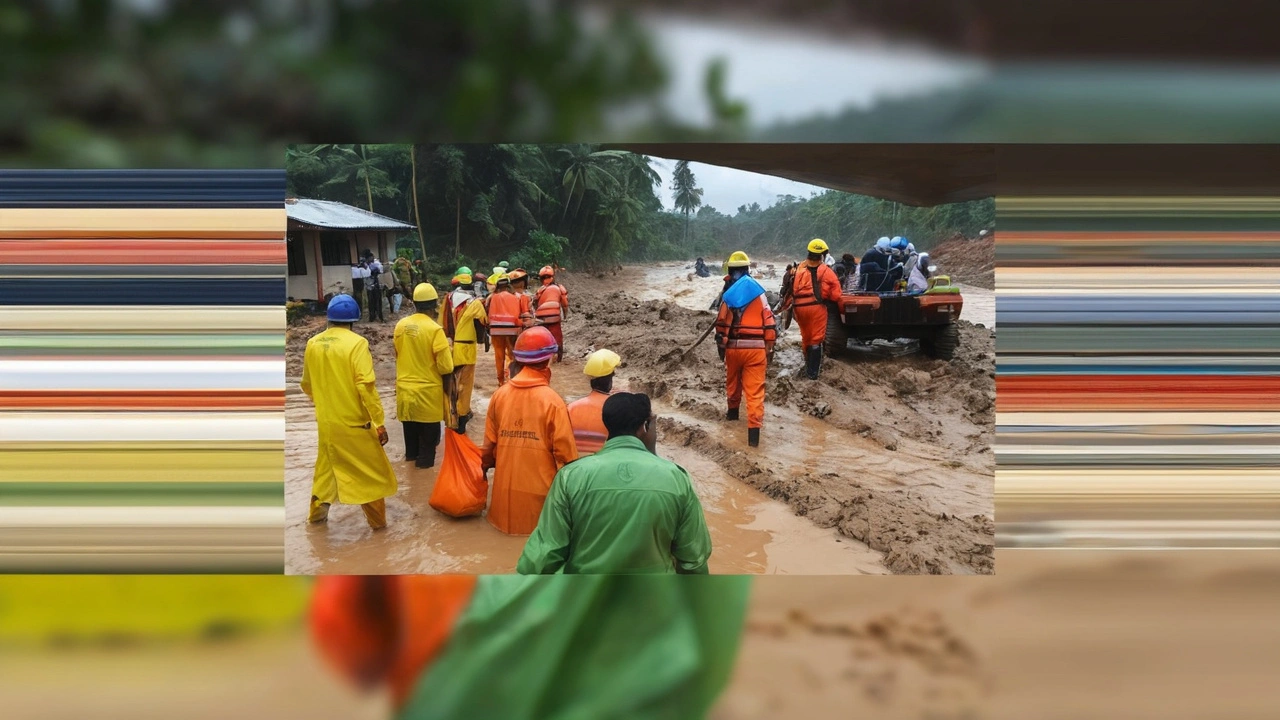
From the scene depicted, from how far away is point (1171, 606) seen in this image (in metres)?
2.52

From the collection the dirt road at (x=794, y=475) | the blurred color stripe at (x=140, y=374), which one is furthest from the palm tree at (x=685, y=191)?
the blurred color stripe at (x=140, y=374)

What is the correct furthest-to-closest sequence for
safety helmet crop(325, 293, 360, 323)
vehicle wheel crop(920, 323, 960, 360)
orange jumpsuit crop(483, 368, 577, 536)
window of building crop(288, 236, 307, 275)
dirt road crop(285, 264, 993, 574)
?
window of building crop(288, 236, 307, 275) < vehicle wheel crop(920, 323, 960, 360) < dirt road crop(285, 264, 993, 574) < safety helmet crop(325, 293, 360, 323) < orange jumpsuit crop(483, 368, 577, 536)

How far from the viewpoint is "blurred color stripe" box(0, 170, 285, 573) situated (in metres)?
2.44

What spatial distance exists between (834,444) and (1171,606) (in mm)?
4541

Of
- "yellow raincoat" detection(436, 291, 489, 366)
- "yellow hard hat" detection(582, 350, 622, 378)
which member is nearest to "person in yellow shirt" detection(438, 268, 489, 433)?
"yellow raincoat" detection(436, 291, 489, 366)

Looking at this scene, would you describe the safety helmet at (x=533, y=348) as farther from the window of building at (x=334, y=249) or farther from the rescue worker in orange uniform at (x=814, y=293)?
the window of building at (x=334, y=249)

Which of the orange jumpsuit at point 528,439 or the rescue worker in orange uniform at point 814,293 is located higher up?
the rescue worker in orange uniform at point 814,293

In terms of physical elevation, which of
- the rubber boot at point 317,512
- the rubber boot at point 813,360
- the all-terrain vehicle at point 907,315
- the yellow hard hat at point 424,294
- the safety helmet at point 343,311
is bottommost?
the rubber boot at point 317,512

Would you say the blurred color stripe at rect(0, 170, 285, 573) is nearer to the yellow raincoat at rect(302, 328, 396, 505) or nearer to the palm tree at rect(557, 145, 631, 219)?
the yellow raincoat at rect(302, 328, 396, 505)

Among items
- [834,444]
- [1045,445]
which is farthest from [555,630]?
[834,444]

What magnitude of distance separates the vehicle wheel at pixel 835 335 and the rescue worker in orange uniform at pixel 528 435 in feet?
20.1

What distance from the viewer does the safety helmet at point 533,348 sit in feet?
13.6

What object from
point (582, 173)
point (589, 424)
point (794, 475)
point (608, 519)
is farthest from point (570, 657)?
point (582, 173)

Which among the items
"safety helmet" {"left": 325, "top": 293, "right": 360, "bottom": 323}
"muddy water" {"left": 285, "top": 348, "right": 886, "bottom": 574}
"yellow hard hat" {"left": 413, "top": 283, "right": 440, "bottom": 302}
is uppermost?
"yellow hard hat" {"left": 413, "top": 283, "right": 440, "bottom": 302}
